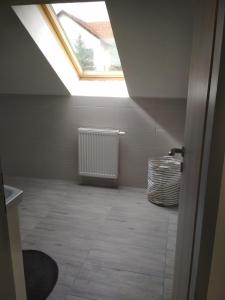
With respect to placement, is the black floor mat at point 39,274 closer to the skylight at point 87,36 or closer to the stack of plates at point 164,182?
the stack of plates at point 164,182

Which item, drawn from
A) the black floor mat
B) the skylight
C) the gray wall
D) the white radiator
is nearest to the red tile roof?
the skylight

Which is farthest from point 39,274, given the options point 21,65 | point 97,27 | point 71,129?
point 97,27

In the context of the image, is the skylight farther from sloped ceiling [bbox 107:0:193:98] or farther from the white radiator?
the white radiator

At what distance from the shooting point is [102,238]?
7.43ft

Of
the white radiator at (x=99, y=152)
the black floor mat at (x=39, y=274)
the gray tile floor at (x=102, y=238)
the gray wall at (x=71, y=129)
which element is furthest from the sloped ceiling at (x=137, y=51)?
the black floor mat at (x=39, y=274)

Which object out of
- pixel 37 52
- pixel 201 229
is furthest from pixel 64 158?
pixel 201 229

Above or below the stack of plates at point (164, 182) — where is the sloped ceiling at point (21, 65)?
above

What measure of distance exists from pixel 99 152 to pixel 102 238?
1.08 meters

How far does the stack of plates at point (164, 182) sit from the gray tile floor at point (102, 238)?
0.38 feet

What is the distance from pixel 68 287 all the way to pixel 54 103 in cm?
204

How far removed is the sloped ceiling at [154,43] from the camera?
1741 millimetres

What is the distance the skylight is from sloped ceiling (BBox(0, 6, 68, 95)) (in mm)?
297

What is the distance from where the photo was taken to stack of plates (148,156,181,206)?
275cm

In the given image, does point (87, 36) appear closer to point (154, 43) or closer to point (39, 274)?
point (154, 43)
